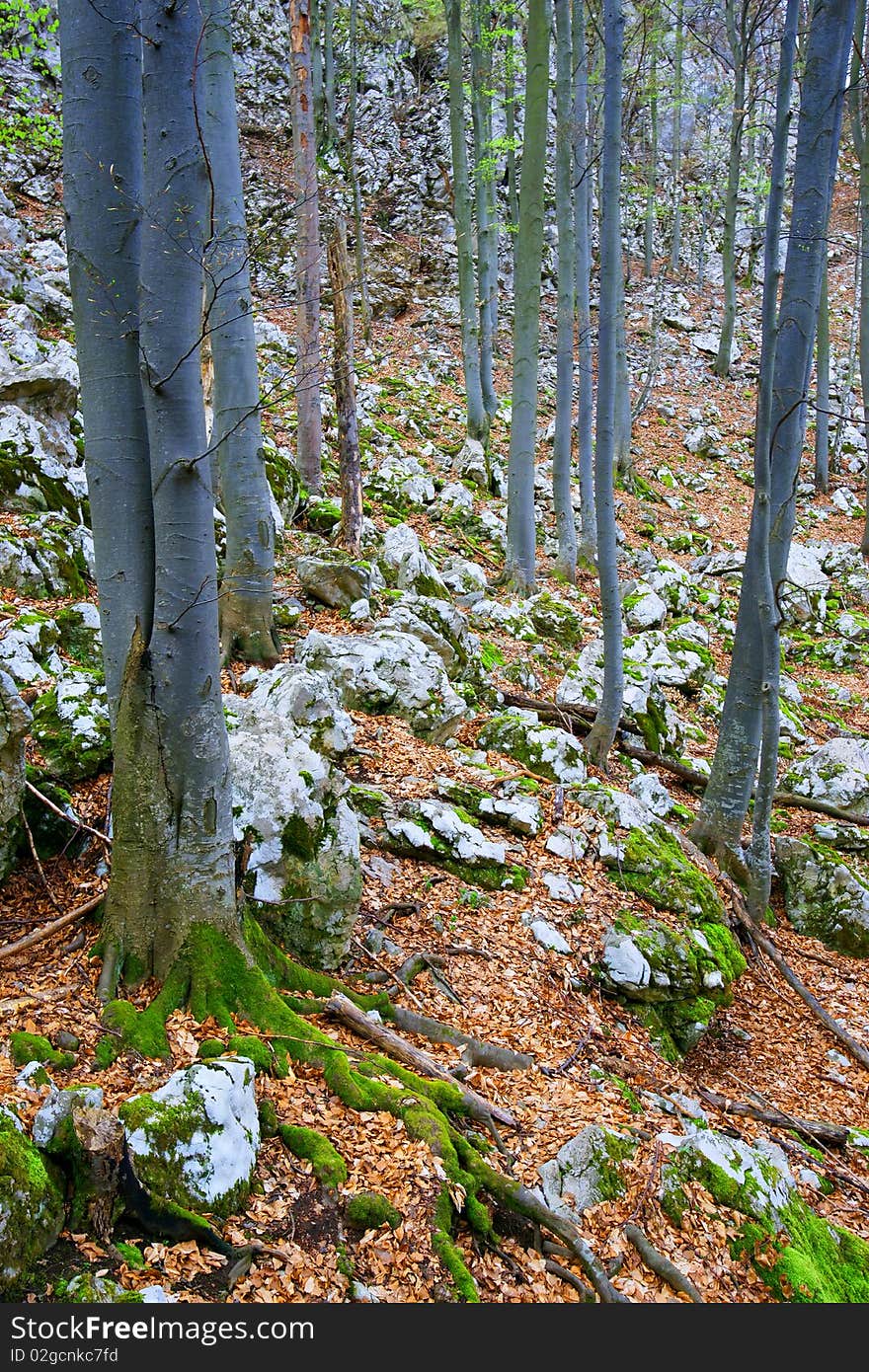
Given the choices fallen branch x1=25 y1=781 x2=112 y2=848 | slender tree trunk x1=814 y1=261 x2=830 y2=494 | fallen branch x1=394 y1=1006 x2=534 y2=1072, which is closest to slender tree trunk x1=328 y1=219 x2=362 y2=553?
fallen branch x1=25 y1=781 x2=112 y2=848

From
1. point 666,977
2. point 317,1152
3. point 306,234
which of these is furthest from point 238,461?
point 306,234

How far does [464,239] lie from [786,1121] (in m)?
16.2

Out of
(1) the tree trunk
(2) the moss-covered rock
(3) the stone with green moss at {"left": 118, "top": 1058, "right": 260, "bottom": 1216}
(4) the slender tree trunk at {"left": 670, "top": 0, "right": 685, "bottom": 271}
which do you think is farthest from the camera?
(4) the slender tree trunk at {"left": 670, "top": 0, "right": 685, "bottom": 271}

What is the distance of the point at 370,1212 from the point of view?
266 cm

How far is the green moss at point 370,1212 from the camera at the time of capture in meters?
2.64

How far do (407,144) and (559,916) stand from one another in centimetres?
2788

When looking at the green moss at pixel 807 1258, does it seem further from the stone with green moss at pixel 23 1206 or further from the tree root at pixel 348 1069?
the stone with green moss at pixel 23 1206

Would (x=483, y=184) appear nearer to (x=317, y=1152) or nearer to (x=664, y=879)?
(x=664, y=879)

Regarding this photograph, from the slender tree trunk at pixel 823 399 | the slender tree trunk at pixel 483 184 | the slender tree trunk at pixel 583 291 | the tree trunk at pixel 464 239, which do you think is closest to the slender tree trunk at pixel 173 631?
the slender tree trunk at pixel 583 291

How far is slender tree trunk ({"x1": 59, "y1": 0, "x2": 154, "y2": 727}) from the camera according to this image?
9.90 feet

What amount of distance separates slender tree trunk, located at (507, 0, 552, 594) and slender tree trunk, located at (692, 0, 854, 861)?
5.38 meters

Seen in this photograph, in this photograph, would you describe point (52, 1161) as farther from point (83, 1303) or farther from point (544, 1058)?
point (544, 1058)

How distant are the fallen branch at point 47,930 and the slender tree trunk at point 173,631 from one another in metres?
0.31

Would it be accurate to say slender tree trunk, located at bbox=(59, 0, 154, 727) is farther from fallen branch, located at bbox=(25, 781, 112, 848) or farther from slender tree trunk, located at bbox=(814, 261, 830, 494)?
slender tree trunk, located at bbox=(814, 261, 830, 494)
